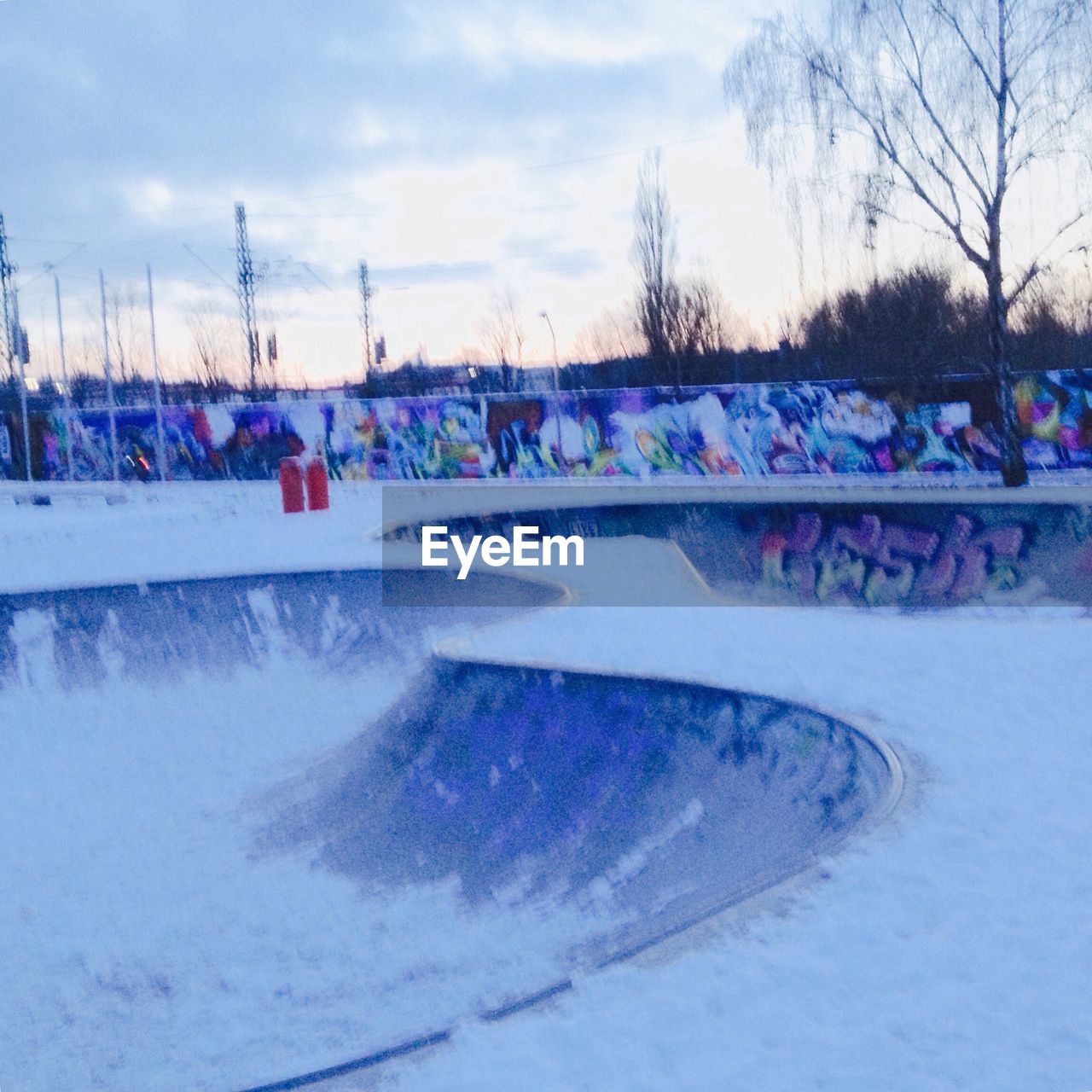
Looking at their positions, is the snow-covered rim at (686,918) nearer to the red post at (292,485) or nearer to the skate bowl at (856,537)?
the skate bowl at (856,537)

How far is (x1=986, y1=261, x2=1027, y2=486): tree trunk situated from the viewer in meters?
18.2

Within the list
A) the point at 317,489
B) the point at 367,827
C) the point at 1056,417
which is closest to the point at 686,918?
the point at 367,827

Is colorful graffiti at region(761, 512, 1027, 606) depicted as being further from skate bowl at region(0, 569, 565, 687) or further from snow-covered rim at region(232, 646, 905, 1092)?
snow-covered rim at region(232, 646, 905, 1092)

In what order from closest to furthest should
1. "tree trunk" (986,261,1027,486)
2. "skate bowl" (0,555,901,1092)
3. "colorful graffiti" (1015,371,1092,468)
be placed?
"skate bowl" (0,555,901,1092) < "tree trunk" (986,261,1027,486) < "colorful graffiti" (1015,371,1092,468)

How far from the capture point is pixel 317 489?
1647cm

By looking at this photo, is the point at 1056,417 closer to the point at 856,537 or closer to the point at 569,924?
the point at 856,537

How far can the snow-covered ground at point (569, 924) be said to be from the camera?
278 cm

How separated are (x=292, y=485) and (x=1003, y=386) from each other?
481 inches

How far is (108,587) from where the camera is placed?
947 cm

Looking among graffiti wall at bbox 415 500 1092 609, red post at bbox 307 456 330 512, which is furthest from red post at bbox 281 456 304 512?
graffiti wall at bbox 415 500 1092 609

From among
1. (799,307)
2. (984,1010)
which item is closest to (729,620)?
(984,1010)

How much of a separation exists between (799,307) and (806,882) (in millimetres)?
28936

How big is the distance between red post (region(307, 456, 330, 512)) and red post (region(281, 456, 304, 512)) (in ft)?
0.47

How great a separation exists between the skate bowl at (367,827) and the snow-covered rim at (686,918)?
0.02 m
